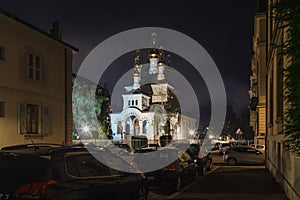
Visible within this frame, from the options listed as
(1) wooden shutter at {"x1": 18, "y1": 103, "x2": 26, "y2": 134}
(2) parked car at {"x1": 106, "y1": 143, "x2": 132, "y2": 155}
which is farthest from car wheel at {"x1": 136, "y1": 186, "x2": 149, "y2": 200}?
(1) wooden shutter at {"x1": 18, "y1": 103, "x2": 26, "y2": 134}

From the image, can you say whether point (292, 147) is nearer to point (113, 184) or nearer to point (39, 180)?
point (113, 184)

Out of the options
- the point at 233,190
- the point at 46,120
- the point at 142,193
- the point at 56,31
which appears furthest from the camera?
the point at 56,31

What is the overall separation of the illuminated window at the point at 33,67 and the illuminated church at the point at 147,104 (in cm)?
5722

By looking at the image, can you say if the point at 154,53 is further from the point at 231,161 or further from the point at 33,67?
the point at 33,67

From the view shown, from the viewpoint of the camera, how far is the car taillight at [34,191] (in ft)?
19.3

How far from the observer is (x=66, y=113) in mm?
24828

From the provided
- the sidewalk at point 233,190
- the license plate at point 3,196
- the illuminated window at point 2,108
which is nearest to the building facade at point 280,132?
the sidewalk at point 233,190

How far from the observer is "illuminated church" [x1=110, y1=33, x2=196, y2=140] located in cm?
8844

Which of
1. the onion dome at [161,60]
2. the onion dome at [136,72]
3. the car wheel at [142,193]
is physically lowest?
the car wheel at [142,193]

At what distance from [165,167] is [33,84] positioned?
9.73 m

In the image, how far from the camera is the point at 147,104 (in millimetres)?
99938

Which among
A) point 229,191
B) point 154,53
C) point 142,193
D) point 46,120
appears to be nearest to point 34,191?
point 142,193

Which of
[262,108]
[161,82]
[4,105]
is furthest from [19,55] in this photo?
[161,82]

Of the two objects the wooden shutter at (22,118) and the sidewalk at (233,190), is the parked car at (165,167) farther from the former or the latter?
the wooden shutter at (22,118)
